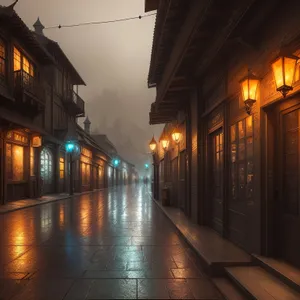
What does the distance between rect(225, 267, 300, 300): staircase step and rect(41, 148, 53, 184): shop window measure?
75.4 feet

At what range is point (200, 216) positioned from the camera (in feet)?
32.8

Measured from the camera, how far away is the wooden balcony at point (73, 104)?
31.7 metres

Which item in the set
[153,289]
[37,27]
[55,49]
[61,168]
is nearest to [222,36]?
[153,289]

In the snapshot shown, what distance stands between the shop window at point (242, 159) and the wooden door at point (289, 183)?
952mm

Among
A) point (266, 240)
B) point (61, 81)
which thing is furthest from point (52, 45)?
point (266, 240)

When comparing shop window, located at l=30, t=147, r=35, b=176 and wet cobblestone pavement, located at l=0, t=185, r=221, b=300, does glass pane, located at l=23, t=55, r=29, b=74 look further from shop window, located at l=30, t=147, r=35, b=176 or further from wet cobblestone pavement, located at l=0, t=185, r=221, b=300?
wet cobblestone pavement, located at l=0, t=185, r=221, b=300

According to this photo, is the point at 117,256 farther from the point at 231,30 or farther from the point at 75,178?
the point at 75,178

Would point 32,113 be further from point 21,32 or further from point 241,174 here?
point 241,174

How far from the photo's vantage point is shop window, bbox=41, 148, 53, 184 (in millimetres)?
26334

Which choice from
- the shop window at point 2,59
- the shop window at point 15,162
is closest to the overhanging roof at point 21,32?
the shop window at point 2,59

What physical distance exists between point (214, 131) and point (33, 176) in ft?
57.7

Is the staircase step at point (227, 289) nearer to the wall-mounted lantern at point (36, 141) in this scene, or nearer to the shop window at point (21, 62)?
the shop window at point (21, 62)

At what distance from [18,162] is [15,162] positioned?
548 millimetres

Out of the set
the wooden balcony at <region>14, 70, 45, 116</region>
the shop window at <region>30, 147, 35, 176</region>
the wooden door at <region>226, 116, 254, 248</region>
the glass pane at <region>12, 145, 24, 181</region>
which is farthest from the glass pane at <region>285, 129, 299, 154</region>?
the shop window at <region>30, 147, 35, 176</region>
